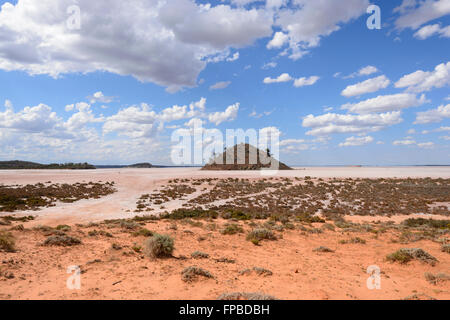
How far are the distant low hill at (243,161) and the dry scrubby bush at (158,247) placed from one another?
9340cm

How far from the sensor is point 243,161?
359 feet

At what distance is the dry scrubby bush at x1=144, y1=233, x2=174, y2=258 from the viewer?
9.14 meters

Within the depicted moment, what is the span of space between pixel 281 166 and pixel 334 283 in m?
112

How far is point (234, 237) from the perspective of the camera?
43.6 feet

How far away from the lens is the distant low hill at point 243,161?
106387 millimetres

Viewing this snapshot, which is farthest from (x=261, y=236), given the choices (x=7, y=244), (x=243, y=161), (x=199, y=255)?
(x=243, y=161)

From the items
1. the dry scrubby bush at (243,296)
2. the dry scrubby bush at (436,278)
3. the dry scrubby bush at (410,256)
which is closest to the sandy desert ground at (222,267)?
the dry scrubby bush at (436,278)

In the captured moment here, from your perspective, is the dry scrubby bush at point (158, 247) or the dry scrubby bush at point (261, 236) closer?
the dry scrubby bush at point (158, 247)

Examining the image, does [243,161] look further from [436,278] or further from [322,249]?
[436,278]

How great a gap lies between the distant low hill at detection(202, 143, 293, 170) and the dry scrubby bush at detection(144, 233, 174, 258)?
306ft

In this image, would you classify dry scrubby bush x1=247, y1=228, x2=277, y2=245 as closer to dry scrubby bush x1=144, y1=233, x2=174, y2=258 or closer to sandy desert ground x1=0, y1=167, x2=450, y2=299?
sandy desert ground x1=0, y1=167, x2=450, y2=299

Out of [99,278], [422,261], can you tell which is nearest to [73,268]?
[99,278]

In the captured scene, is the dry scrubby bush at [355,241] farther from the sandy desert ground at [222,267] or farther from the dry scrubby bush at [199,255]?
the dry scrubby bush at [199,255]
